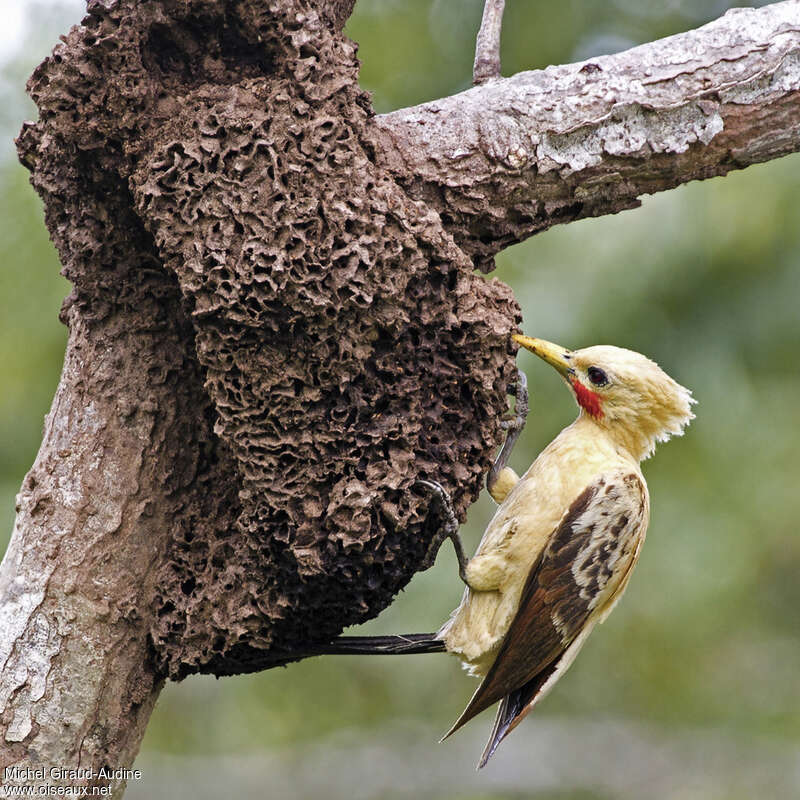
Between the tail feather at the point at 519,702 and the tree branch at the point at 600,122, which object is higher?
the tree branch at the point at 600,122

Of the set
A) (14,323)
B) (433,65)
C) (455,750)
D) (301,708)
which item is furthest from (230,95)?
(455,750)

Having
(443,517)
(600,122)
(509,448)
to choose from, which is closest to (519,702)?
(509,448)

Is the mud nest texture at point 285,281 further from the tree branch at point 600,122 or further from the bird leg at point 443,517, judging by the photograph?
the tree branch at point 600,122

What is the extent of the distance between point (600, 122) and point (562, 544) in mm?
1543

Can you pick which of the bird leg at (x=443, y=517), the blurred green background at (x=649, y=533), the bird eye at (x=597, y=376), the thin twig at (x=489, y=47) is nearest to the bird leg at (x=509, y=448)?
the bird eye at (x=597, y=376)

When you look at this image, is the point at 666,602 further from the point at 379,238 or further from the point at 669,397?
the point at 379,238

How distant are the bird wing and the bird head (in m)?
0.24

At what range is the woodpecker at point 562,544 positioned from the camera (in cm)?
406

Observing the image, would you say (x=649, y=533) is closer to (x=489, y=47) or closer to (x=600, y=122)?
(x=600, y=122)

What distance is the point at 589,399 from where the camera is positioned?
424cm

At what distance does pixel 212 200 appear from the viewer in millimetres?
3209

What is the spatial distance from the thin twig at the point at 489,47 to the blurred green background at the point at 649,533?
1.34 metres

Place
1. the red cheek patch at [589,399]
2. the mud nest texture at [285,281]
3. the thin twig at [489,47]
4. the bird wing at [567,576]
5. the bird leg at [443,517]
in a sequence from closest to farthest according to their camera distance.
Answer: the mud nest texture at [285,281]
the bird leg at [443,517]
the thin twig at [489,47]
the bird wing at [567,576]
the red cheek patch at [589,399]

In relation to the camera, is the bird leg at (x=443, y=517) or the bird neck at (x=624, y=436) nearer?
the bird leg at (x=443, y=517)
